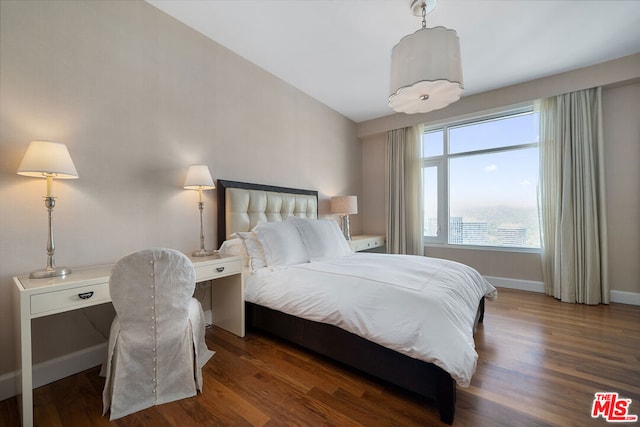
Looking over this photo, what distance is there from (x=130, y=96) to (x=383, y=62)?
8.04 feet

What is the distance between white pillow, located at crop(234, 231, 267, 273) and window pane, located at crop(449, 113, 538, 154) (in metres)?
3.39

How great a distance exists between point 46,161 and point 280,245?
151 centimetres

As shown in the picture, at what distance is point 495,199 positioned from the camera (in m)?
3.62

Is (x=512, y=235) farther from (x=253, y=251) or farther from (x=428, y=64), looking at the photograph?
(x=253, y=251)

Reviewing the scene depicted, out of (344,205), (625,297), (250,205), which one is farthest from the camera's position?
(344,205)

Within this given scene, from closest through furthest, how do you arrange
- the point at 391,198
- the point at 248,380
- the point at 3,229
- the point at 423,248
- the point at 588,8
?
1. the point at 3,229
2. the point at 248,380
3. the point at 588,8
4. the point at 423,248
5. the point at 391,198

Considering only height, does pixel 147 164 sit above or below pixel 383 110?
below

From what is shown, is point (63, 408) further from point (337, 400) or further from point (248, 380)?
point (337, 400)

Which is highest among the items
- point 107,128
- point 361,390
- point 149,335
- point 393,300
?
point 107,128

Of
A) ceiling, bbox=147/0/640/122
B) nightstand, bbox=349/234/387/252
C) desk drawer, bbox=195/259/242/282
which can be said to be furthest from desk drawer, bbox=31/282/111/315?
nightstand, bbox=349/234/387/252

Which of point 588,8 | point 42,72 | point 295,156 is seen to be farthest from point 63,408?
point 588,8

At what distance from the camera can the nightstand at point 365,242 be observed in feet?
11.8

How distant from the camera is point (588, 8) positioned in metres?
2.05

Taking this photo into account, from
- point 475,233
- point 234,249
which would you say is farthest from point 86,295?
point 475,233
